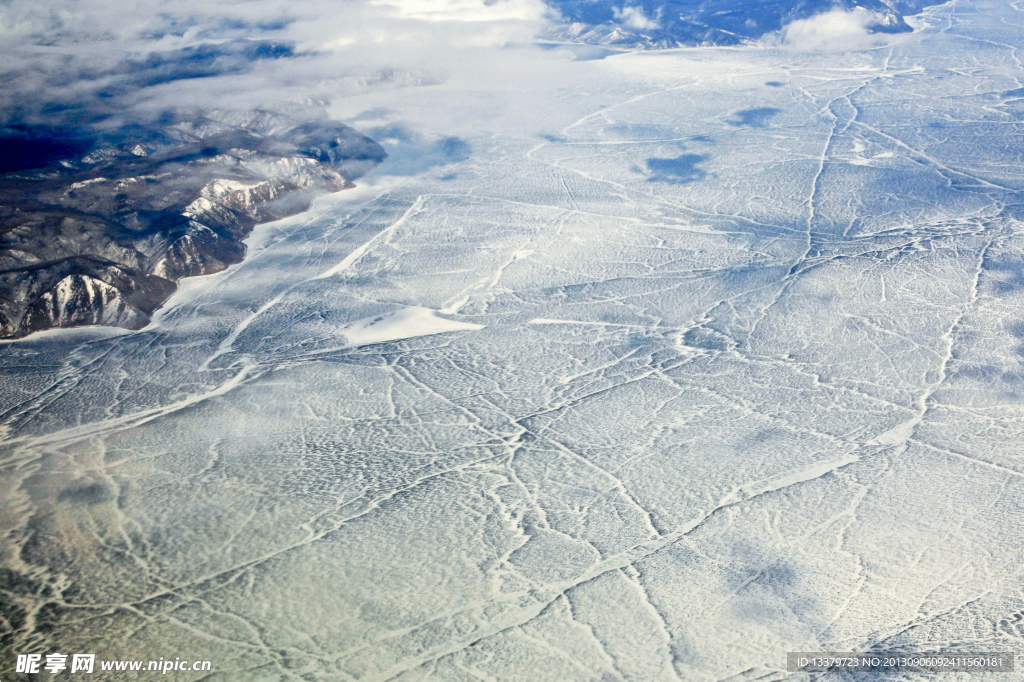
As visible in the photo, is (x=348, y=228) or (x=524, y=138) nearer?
(x=348, y=228)

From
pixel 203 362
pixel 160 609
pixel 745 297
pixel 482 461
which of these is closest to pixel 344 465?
pixel 482 461

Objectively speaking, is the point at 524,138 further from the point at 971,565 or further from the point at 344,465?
the point at 971,565

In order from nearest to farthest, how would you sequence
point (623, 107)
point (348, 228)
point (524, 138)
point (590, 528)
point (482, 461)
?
point (590, 528), point (482, 461), point (348, 228), point (524, 138), point (623, 107)

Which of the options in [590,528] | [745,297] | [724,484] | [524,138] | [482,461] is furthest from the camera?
[524,138]

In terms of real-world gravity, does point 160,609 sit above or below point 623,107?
below

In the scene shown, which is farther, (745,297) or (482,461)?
(745,297)

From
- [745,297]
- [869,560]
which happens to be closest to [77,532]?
[869,560]

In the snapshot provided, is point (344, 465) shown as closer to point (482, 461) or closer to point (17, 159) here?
point (482, 461)
